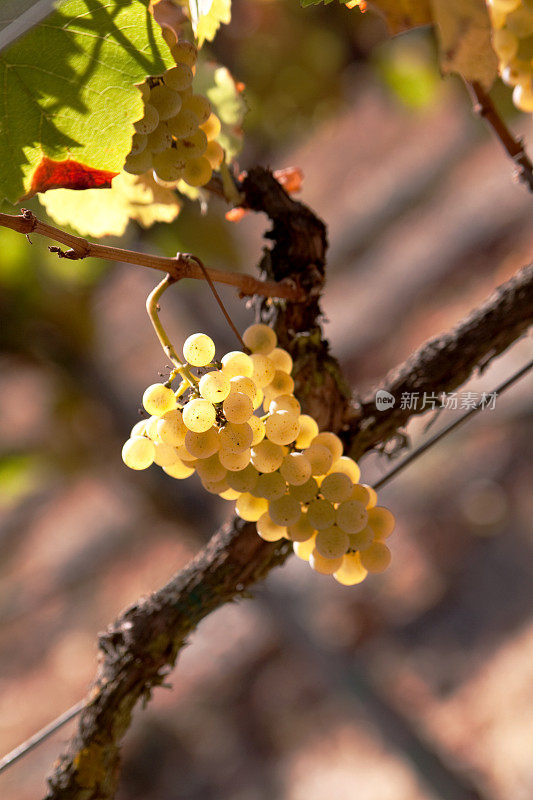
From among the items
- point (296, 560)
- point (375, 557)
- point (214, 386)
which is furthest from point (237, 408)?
point (296, 560)

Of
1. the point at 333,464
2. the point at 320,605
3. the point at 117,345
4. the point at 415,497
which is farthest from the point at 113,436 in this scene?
the point at 117,345

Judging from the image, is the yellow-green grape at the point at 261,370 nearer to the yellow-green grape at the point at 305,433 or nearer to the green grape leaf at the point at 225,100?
the yellow-green grape at the point at 305,433

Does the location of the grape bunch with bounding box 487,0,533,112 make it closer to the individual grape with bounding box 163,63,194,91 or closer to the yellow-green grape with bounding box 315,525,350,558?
the individual grape with bounding box 163,63,194,91

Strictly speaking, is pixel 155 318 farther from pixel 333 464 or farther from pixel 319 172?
pixel 319 172

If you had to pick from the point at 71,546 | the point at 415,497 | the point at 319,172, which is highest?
the point at 319,172

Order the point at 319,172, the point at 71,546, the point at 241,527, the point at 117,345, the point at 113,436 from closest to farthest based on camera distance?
the point at 241,527
the point at 113,436
the point at 71,546
the point at 117,345
the point at 319,172
